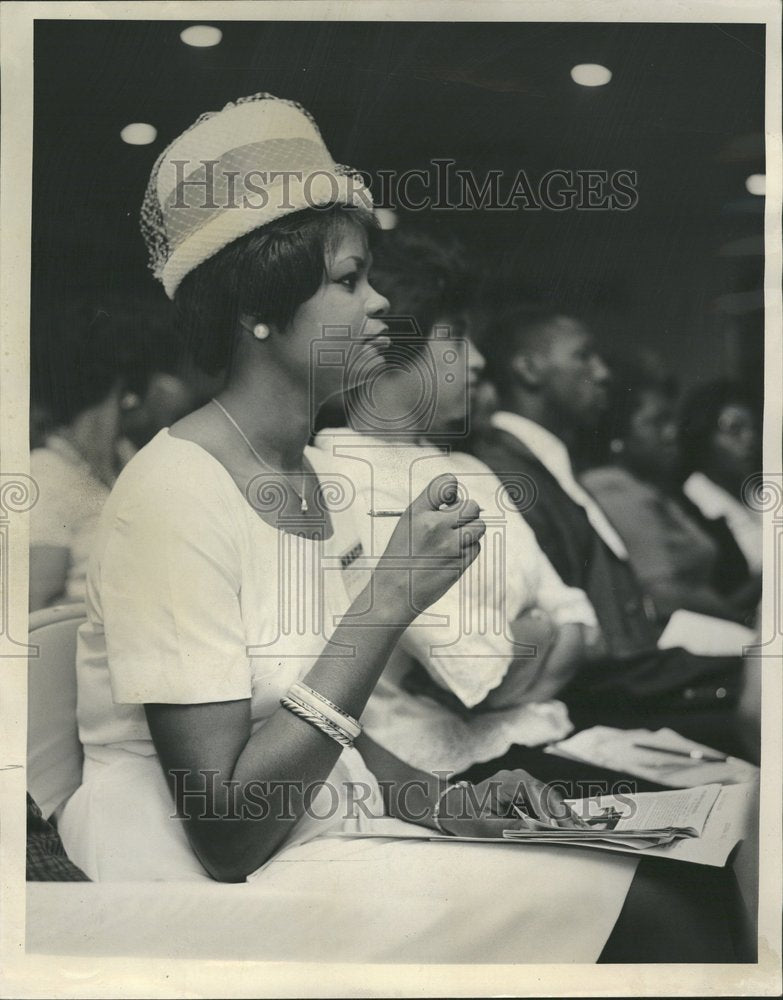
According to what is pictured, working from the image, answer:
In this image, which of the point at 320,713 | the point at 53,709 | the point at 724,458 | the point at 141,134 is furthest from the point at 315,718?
the point at 141,134

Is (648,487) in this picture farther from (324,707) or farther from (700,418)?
Result: (324,707)

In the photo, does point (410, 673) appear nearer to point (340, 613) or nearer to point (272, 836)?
point (340, 613)

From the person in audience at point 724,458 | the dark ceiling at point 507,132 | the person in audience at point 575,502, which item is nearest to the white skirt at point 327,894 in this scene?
the person in audience at point 575,502

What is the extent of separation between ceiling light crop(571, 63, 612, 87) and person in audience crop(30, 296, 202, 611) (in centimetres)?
103

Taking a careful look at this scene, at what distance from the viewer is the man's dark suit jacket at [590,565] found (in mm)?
2004

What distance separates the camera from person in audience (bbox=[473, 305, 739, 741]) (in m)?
2.00

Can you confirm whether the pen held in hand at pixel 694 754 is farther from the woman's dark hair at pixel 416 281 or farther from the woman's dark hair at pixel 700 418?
the woman's dark hair at pixel 416 281

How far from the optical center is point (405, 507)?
6.55 ft

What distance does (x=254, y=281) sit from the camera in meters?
1.97

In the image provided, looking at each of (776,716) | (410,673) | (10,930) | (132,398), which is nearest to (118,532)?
(132,398)

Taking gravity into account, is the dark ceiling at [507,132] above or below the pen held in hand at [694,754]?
above

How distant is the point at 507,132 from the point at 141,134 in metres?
0.79

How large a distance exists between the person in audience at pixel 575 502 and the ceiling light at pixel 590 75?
0.51m

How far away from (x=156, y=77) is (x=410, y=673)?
1.39 m
